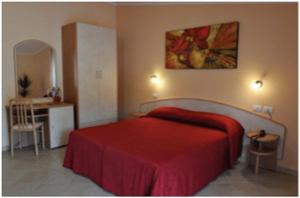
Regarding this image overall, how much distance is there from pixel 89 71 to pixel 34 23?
1.12 meters

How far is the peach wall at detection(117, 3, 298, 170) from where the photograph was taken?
3002 millimetres

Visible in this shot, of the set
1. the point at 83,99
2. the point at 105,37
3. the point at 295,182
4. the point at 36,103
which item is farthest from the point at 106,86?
the point at 295,182

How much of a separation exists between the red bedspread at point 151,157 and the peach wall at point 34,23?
1.60 m

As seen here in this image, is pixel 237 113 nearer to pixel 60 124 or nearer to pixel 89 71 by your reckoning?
pixel 89 71

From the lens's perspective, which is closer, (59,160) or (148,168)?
(148,168)

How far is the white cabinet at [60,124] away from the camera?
390 cm

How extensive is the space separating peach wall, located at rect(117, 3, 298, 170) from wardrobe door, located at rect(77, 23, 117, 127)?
1.44 feet

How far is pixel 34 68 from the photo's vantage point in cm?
410

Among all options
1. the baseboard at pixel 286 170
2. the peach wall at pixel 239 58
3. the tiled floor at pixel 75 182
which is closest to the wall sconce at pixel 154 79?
the peach wall at pixel 239 58

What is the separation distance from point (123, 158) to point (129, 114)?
2.53 metres

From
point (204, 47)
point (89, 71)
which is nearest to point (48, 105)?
point (89, 71)

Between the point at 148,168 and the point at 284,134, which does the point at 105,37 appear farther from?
the point at 284,134

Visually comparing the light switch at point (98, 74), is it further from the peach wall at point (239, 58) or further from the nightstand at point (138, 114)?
the nightstand at point (138, 114)

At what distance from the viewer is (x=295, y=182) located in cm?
287
